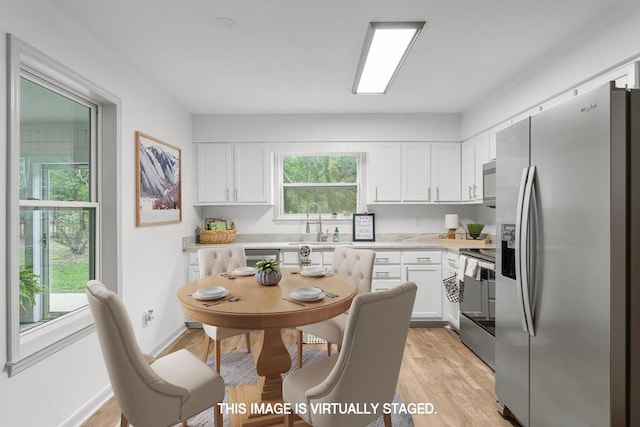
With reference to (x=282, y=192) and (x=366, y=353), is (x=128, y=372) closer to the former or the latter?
(x=366, y=353)

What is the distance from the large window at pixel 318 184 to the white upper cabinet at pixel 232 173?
0.37 metres

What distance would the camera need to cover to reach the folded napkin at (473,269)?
307 centimetres

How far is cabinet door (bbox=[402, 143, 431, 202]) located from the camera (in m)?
4.34

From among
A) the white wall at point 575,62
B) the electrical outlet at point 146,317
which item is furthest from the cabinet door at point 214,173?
the white wall at point 575,62

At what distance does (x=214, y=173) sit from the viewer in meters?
4.35

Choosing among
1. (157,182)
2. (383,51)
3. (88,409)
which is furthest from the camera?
(157,182)

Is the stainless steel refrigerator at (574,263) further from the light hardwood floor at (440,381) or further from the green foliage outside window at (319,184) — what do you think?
the green foliage outside window at (319,184)

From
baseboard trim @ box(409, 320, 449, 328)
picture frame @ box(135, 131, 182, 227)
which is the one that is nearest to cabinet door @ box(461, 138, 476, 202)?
baseboard trim @ box(409, 320, 449, 328)

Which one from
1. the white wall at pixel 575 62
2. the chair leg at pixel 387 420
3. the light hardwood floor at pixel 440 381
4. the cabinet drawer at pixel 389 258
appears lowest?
the light hardwood floor at pixel 440 381

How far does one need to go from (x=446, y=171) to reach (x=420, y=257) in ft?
3.79

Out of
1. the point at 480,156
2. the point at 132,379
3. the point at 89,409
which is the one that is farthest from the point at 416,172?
the point at 89,409

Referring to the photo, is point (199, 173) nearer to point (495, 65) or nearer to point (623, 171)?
point (495, 65)

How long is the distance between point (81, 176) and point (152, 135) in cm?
92

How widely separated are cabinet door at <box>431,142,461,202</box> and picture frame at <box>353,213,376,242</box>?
0.83 meters
